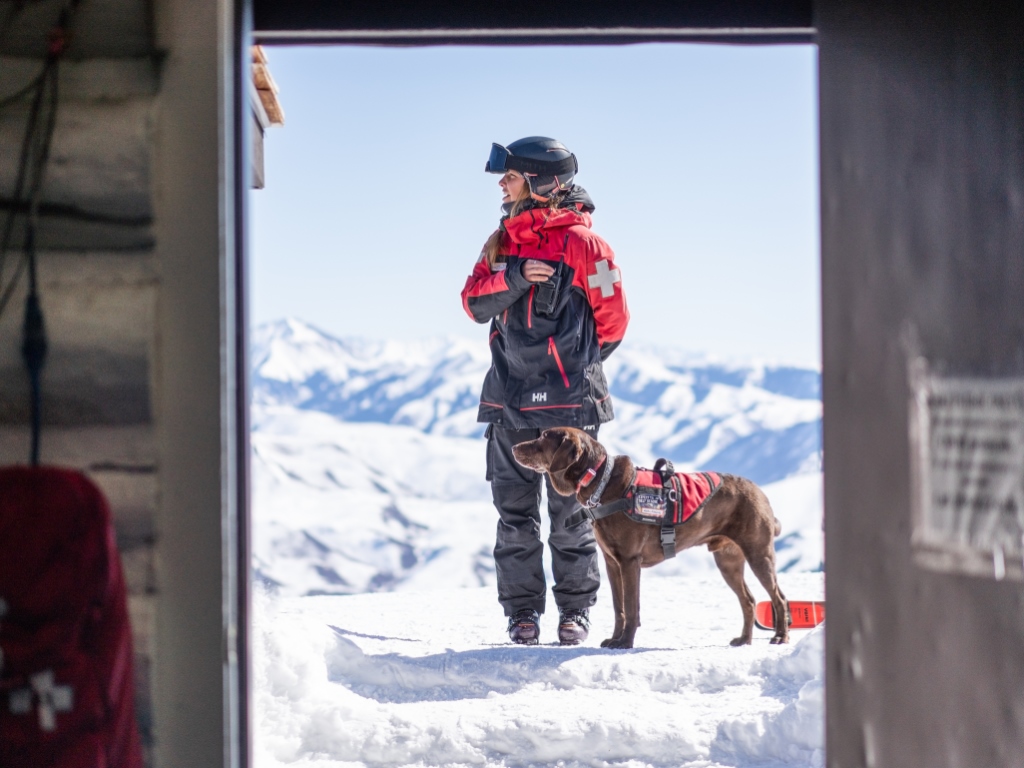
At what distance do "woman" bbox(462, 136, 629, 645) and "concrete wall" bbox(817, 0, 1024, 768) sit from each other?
90.3 inches

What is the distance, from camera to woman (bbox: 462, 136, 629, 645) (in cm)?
423

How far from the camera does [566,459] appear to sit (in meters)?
4.05

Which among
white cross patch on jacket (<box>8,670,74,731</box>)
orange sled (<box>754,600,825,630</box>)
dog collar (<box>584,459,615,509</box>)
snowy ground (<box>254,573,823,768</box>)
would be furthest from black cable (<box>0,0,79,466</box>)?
orange sled (<box>754,600,825,630</box>)

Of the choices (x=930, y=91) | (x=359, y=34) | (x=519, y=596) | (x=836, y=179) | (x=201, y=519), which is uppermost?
(x=359, y=34)

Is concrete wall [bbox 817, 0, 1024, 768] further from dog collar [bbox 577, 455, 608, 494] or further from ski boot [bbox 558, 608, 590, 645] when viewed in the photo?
ski boot [bbox 558, 608, 590, 645]

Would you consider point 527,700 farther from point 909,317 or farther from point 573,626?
point 909,317

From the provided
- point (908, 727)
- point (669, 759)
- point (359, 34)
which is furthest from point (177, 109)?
point (669, 759)

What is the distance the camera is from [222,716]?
1968 millimetres

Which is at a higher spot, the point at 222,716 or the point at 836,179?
the point at 836,179

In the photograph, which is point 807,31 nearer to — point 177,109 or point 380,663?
point 177,109

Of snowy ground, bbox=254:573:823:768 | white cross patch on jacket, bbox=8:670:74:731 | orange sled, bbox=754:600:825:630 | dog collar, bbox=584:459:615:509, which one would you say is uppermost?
dog collar, bbox=584:459:615:509

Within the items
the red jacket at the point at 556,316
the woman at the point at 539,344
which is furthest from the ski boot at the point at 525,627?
the red jacket at the point at 556,316

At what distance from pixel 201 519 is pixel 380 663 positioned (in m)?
2.12

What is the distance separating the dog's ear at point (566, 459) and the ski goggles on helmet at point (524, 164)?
1.11 metres
